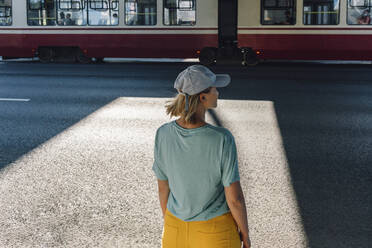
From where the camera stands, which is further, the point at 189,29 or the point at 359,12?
the point at 189,29

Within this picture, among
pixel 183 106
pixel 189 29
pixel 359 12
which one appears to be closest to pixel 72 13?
pixel 189 29

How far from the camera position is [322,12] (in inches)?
842

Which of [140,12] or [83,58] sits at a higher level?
[140,12]

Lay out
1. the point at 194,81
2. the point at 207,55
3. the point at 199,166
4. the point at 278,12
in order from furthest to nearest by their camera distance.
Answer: the point at 207,55
the point at 278,12
the point at 199,166
the point at 194,81

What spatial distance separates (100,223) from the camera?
5.32 m

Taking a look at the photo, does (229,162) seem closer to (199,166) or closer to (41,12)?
(199,166)

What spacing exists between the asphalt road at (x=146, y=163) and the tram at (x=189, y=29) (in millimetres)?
6371

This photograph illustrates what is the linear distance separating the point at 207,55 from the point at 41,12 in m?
7.16

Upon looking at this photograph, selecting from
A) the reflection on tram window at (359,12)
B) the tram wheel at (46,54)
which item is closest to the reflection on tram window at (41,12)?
the tram wheel at (46,54)

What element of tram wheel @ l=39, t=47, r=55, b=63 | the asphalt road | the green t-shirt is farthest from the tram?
the green t-shirt

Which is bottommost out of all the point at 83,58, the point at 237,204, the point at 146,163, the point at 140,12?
the point at 146,163

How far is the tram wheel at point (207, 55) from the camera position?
22.4 metres

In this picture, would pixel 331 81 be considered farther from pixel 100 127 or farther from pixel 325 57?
pixel 100 127

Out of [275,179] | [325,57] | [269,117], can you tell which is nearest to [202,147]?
[275,179]
